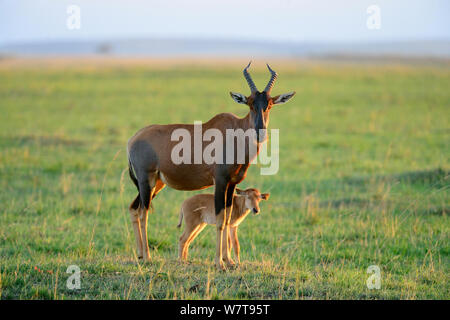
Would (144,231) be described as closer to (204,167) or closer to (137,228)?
(137,228)

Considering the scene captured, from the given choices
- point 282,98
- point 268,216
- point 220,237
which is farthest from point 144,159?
point 268,216

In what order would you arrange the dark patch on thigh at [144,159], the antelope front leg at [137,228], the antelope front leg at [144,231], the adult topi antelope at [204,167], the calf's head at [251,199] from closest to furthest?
the adult topi antelope at [204,167] → the dark patch on thigh at [144,159] → the antelope front leg at [144,231] → the antelope front leg at [137,228] → the calf's head at [251,199]

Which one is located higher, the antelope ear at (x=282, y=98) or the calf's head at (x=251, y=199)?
the antelope ear at (x=282, y=98)

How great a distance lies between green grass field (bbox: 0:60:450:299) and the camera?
796cm

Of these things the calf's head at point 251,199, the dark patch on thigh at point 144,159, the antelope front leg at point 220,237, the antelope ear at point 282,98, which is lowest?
the antelope front leg at point 220,237

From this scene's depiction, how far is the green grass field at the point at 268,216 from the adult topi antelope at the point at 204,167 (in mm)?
652

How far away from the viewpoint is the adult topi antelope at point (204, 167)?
8453 millimetres

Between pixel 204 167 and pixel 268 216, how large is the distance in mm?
4433

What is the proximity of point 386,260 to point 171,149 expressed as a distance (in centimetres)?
408

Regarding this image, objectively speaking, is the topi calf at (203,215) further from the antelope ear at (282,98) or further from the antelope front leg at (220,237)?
the antelope ear at (282,98)

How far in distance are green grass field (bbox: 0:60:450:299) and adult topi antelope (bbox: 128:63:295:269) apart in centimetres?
65

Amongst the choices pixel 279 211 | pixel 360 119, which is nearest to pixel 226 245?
pixel 279 211

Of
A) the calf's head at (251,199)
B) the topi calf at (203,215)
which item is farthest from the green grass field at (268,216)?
the calf's head at (251,199)

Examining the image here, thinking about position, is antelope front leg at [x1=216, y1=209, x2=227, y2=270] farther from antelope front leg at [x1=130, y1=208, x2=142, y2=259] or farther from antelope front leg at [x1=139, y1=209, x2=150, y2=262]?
antelope front leg at [x1=130, y1=208, x2=142, y2=259]
